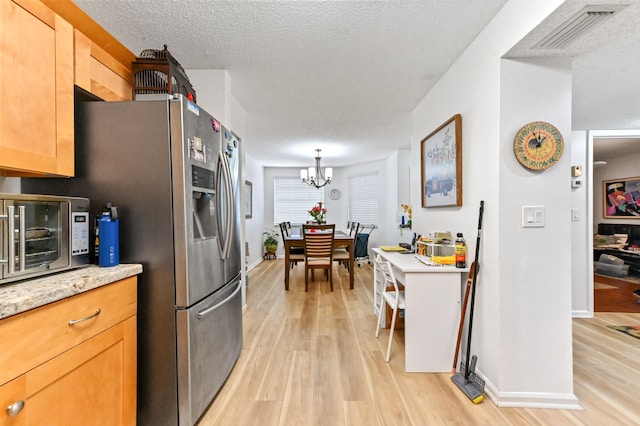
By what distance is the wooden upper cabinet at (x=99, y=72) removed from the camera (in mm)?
1318

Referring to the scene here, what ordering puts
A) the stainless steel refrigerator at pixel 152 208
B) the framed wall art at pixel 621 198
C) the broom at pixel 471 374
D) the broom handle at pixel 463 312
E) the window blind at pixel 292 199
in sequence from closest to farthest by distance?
the stainless steel refrigerator at pixel 152 208
the broom at pixel 471 374
the broom handle at pixel 463 312
the framed wall art at pixel 621 198
the window blind at pixel 292 199

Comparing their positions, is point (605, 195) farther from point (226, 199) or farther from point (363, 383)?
point (226, 199)

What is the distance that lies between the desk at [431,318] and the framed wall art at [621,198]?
6034 millimetres

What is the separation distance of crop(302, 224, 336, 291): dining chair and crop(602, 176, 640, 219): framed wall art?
239 inches

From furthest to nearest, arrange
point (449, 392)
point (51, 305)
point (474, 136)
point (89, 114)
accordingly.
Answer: point (474, 136), point (449, 392), point (89, 114), point (51, 305)

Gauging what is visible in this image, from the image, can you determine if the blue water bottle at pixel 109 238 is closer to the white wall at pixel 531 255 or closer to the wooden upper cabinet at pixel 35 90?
the wooden upper cabinet at pixel 35 90

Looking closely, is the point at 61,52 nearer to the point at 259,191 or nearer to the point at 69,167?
the point at 69,167

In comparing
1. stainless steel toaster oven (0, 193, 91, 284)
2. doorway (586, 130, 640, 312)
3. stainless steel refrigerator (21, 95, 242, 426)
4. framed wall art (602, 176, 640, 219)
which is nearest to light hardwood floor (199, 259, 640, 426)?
stainless steel refrigerator (21, 95, 242, 426)

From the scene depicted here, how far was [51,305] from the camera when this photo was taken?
35.9 inches

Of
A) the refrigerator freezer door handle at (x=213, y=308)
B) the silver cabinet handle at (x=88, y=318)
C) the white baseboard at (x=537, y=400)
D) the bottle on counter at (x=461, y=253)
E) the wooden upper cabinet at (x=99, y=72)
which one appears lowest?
the white baseboard at (x=537, y=400)

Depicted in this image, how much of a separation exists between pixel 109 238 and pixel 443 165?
2.41 meters

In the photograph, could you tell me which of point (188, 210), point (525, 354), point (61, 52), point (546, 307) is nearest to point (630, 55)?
point (546, 307)

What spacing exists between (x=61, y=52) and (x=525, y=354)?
9.67ft

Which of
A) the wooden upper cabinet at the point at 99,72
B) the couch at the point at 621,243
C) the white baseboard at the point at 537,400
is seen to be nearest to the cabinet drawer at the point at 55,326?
the wooden upper cabinet at the point at 99,72
